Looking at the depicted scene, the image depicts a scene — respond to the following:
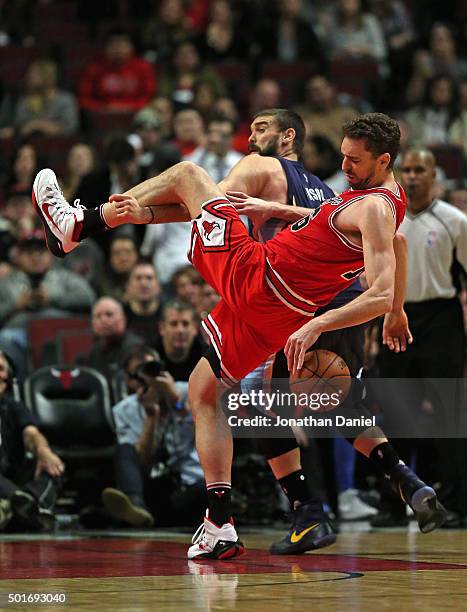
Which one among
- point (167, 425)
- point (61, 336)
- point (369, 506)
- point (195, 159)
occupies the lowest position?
point (369, 506)

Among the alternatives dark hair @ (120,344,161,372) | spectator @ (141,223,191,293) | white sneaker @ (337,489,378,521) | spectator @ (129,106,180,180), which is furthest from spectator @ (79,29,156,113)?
white sneaker @ (337,489,378,521)

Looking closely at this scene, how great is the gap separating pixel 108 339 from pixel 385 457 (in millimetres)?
3792

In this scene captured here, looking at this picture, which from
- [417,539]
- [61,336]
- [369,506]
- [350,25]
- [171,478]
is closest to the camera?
[417,539]

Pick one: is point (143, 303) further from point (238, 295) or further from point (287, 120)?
point (238, 295)

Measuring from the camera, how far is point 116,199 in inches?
225

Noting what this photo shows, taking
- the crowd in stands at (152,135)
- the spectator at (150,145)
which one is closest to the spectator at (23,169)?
the crowd in stands at (152,135)

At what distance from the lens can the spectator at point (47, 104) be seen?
523 inches

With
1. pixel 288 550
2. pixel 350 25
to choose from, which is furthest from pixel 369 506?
pixel 350 25

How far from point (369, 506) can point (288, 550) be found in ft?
9.18

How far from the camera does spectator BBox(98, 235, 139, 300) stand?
10.2 metres

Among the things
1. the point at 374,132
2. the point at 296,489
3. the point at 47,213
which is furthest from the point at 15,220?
the point at 374,132

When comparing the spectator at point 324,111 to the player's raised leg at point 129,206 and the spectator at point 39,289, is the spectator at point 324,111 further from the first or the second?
the player's raised leg at point 129,206

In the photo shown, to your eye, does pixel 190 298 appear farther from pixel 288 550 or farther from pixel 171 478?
pixel 288 550

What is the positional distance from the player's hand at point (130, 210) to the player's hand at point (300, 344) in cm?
116
